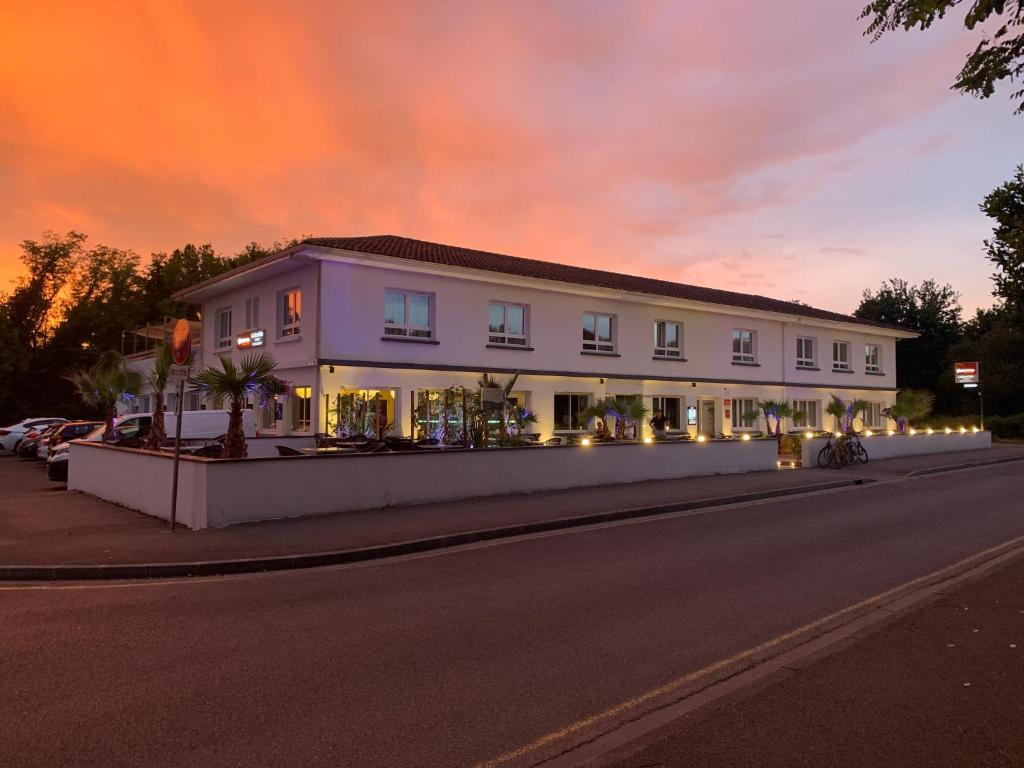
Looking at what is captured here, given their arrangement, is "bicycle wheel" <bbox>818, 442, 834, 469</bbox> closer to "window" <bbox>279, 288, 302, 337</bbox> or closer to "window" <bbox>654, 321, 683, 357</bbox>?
"window" <bbox>654, 321, 683, 357</bbox>

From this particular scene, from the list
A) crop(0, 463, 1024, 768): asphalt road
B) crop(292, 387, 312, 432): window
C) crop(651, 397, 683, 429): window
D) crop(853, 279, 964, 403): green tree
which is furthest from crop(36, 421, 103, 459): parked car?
crop(853, 279, 964, 403): green tree

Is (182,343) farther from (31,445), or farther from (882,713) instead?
(31,445)

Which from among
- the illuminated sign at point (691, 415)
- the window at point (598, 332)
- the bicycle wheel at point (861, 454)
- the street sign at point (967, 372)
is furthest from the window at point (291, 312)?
the street sign at point (967, 372)

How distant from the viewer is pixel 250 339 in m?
24.1

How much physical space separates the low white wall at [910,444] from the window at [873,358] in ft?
24.5

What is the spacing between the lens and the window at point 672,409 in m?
30.3

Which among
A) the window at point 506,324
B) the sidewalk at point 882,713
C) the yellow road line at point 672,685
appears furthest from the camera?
the window at point 506,324

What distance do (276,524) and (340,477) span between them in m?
1.47

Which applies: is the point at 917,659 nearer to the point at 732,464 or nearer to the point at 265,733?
the point at 265,733

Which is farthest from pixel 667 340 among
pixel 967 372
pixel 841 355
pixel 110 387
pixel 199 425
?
pixel 110 387

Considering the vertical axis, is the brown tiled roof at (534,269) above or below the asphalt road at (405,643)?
above

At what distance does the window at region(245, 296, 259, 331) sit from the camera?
24.7m

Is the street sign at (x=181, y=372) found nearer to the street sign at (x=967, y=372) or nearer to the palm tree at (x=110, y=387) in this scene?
the palm tree at (x=110, y=387)

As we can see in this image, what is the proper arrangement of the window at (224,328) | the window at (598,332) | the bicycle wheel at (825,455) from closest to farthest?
the bicycle wheel at (825,455) → the window at (224,328) → the window at (598,332)
